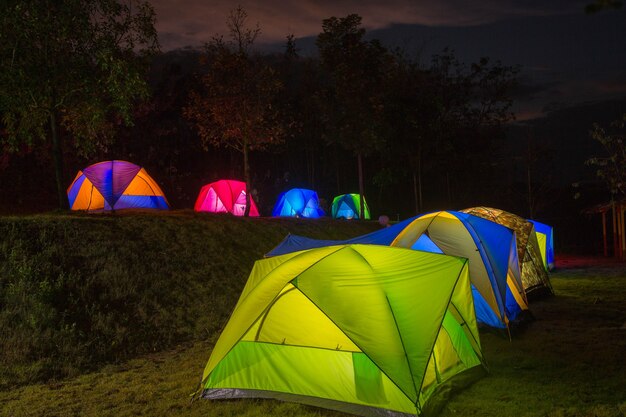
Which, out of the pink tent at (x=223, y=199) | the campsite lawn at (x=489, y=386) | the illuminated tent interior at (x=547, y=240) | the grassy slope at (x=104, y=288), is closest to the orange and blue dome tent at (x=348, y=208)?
the pink tent at (x=223, y=199)

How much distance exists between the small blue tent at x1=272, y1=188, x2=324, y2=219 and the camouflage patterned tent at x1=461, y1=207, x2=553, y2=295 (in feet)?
46.3

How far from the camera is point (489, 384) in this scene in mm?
7117

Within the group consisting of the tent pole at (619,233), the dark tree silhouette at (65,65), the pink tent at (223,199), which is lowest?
the tent pole at (619,233)

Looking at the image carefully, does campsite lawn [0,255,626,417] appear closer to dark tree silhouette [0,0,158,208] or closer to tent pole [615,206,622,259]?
dark tree silhouette [0,0,158,208]

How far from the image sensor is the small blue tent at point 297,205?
94.3 ft

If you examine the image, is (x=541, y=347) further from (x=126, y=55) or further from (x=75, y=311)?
(x=126, y=55)

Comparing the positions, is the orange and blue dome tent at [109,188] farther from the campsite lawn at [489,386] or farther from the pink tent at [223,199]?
the campsite lawn at [489,386]

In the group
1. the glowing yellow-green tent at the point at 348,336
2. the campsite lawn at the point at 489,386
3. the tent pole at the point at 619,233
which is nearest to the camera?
the glowing yellow-green tent at the point at 348,336

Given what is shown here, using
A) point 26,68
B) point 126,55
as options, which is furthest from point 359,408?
point 126,55

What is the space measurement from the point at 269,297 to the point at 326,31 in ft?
73.4

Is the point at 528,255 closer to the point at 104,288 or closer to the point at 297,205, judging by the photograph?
the point at 104,288

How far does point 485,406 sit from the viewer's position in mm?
6301

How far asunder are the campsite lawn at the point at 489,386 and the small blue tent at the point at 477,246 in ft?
1.87

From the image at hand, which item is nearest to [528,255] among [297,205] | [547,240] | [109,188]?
[547,240]
